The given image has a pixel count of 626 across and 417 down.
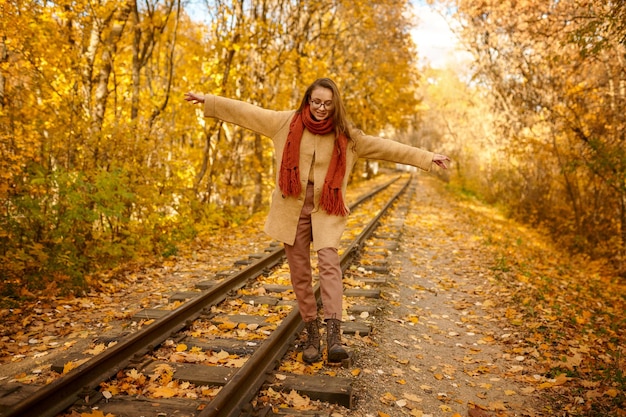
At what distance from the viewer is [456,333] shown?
5195 mm

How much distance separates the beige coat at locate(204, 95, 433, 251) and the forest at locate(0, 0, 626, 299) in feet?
11.6

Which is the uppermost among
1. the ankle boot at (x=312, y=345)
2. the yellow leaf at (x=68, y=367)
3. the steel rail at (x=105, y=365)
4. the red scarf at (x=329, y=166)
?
the red scarf at (x=329, y=166)

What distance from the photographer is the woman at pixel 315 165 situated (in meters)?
3.57

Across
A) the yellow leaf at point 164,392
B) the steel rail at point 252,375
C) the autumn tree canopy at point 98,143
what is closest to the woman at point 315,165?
the steel rail at point 252,375

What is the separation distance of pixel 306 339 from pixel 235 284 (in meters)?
1.93

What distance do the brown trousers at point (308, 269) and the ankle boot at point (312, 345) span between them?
0.52 ft

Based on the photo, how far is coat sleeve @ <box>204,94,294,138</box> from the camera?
3.70m

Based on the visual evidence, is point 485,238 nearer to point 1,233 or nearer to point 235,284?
point 235,284

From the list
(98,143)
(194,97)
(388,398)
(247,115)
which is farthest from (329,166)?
(98,143)

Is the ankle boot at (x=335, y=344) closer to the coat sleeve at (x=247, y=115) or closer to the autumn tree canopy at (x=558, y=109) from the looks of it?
the coat sleeve at (x=247, y=115)


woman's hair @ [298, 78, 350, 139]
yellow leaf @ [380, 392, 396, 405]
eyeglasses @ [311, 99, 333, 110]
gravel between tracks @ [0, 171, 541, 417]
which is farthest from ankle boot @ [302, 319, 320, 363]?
eyeglasses @ [311, 99, 333, 110]

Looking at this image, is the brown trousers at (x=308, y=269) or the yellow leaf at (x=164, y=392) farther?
the brown trousers at (x=308, y=269)

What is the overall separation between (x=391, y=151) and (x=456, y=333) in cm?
248

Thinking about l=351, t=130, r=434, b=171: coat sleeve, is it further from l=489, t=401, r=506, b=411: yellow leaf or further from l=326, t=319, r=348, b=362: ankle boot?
l=489, t=401, r=506, b=411: yellow leaf
